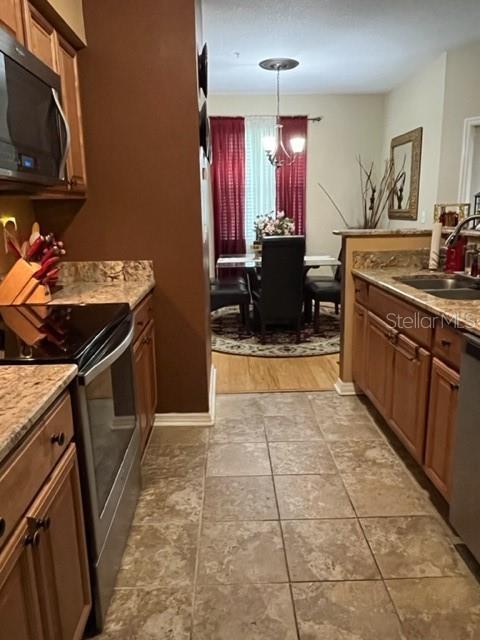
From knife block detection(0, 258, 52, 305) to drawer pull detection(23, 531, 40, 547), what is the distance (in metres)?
1.34

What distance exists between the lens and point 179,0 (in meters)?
2.50

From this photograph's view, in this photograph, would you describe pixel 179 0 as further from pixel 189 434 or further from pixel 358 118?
pixel 358 118

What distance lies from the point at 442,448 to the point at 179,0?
8.23 ft

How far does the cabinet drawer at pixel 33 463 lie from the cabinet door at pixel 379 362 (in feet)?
5.76

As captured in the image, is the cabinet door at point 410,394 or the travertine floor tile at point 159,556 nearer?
the travertine floor tile at point 159,556

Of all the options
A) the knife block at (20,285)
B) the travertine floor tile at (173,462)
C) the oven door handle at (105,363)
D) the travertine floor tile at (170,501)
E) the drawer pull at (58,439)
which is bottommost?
the travertine floor tile at (170,501)

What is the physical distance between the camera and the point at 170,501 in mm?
2217

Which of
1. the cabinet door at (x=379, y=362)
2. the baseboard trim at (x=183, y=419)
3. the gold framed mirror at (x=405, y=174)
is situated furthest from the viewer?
the gold framed mirror at (x=405, y=174)

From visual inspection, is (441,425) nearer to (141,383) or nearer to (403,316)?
(403,316)

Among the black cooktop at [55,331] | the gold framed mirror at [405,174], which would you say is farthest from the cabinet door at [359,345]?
the gold framed mirror at [405,174]

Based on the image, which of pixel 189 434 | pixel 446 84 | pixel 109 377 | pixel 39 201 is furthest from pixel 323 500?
pixel 446 84

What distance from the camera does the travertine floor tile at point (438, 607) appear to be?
4.98 feet

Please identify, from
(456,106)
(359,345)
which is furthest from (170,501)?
(456,106)

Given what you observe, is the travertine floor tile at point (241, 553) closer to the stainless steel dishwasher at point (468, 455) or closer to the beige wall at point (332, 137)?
the stainless steel dishwasher at point (468, 455)
